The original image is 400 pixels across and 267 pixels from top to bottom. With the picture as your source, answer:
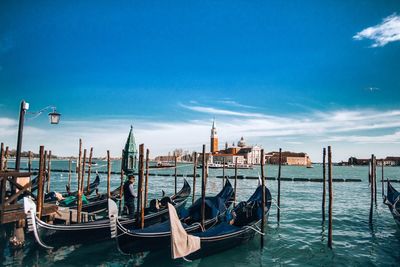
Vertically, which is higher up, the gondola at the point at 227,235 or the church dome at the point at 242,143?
the church dome at the point at 242,143

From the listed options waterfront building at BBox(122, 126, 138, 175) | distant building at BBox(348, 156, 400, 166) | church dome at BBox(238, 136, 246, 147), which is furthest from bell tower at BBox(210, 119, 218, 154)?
waterfront building at BBox(122, 126, 138, 175)

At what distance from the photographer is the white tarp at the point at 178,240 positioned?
5.46m

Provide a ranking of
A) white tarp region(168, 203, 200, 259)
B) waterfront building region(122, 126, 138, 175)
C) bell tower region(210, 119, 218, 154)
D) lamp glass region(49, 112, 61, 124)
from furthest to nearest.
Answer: bell tower region(210, 119, 218, 154) < waterfront building region(122, 126, 138, 175) < lamp glass region(49, 112, 61, 124) < white tarp region(168, 203, 200, 259)

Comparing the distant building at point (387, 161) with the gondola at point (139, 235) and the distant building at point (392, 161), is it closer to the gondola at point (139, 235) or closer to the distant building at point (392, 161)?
the distant building at point (392, 161)

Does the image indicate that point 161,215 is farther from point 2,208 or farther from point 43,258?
point 2,208

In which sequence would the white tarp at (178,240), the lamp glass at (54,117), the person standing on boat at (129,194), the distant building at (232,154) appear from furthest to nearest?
the distant building at (232,154)
the person standing on boat at (129,194)
the lamp glass at (54,117)
the white tarp at (178,240)

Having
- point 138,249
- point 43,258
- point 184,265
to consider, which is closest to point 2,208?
point 43,258

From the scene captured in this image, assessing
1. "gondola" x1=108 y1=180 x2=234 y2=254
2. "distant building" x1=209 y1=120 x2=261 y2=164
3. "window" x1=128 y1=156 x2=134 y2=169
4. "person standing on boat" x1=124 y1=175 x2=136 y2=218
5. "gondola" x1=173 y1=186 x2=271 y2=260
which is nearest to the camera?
"gondola" x1=108 y1=180 x2=234 y2=254

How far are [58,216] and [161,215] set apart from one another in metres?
2.98

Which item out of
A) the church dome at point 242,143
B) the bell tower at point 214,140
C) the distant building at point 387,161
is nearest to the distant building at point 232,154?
the bell tower at point 214,140

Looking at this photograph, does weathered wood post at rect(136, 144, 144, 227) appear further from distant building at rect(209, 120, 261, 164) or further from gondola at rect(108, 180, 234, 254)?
distant building at rect(209, 120, 261, 164)

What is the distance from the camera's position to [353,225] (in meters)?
10.9

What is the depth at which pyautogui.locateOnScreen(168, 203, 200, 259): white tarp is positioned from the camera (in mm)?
5457

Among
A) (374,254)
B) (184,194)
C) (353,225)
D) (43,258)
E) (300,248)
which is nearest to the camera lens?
(43,258)
